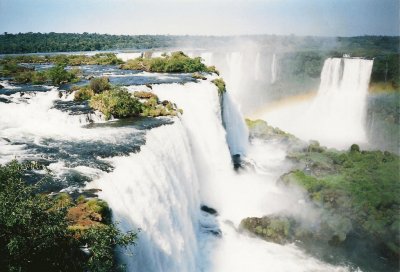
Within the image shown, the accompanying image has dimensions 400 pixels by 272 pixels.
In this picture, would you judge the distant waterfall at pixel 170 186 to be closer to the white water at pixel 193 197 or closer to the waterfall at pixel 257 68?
the white water at pixel 193 197

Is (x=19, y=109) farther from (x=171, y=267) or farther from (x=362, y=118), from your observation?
(x=362, y=118)

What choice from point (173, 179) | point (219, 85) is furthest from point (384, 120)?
point (173, 179)

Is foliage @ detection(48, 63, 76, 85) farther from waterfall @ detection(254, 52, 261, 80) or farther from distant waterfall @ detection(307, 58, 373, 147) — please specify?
waterfall @ detection(254, 52, 261, 80)

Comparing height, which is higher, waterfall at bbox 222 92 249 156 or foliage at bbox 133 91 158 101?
foliage at bbox 133 91 158 101

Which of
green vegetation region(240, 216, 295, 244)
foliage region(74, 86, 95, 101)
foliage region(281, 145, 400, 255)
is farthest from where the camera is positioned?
foliage region(74, 86, 95, 101)

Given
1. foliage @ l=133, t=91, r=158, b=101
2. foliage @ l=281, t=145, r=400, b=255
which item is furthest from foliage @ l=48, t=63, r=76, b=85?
foliage @ l=281, t=145, r=400, b=255

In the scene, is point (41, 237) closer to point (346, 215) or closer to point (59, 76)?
point (346, 215)

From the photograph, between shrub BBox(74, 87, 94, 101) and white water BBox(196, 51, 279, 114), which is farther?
white water BBox(196, 51, 279, 114)
